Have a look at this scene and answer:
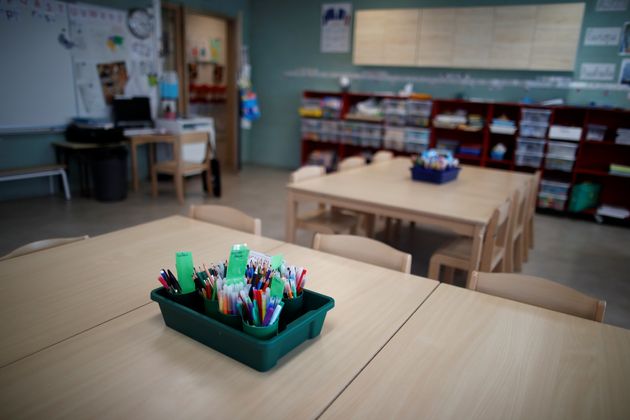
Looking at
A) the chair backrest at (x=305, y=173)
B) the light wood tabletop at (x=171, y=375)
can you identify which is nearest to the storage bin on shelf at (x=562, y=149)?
the chair backrest at (x=305, y=173)

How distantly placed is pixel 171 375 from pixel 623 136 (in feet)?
18.1

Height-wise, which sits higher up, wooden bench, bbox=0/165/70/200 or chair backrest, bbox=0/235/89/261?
chair backrest, bbox=0/235/89/261

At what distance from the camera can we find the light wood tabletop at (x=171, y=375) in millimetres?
933

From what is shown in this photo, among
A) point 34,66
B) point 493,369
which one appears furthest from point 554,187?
point 34,66

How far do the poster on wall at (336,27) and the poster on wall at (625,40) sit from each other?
3.45m

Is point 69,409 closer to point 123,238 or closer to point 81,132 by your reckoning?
point 123,238

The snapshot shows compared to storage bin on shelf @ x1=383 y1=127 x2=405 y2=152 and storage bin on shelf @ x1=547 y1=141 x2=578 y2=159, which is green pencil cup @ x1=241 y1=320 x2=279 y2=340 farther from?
storage bin on shelf @ x1=383 y1=127 x2=405 y2=152

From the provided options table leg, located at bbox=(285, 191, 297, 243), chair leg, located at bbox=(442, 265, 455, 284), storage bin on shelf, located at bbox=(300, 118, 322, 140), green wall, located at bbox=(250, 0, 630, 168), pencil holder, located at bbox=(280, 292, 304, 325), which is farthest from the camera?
storage bin on shelf, located at bbox=(300, 118, 322, 140)

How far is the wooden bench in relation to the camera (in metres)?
4.49

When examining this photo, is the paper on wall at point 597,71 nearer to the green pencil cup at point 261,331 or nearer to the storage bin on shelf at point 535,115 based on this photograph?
the storage bin on shelf at point 535,115

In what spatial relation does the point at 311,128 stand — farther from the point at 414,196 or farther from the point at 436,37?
the point at 414,196

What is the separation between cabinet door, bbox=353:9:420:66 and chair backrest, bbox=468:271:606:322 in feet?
16.5

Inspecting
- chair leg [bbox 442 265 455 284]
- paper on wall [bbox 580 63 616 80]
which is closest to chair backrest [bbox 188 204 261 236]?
chair leg [bbox 442 265 455 284]

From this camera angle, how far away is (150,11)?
5.80 metres
